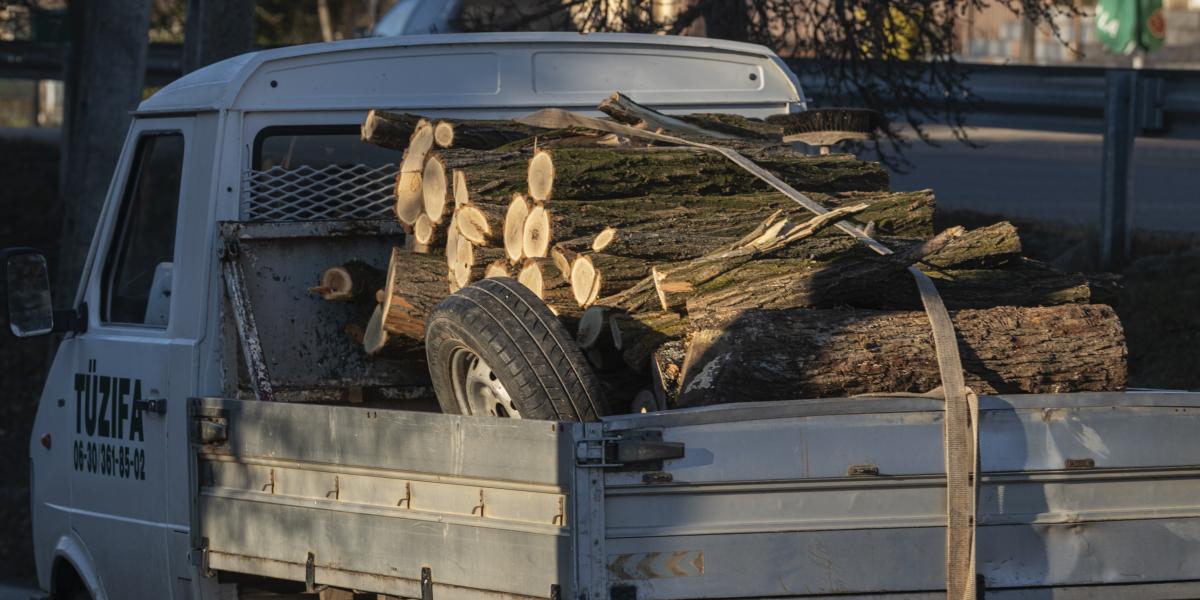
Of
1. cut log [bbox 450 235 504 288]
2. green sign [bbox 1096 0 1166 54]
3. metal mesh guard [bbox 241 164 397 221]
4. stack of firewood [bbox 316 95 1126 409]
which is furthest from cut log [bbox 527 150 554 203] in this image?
green sign [bbox 1096 0 1166 54]

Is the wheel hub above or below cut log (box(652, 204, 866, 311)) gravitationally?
below

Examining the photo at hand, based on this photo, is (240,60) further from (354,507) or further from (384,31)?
(384,31)

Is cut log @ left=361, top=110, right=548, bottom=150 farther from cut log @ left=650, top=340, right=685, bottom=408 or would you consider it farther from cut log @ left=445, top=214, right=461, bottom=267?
cut log @ left=650, top=340, right=685, bottom=408

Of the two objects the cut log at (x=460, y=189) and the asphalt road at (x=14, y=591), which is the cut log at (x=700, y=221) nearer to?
the cut log at (x=460, y=189)

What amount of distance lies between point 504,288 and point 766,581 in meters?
1.19

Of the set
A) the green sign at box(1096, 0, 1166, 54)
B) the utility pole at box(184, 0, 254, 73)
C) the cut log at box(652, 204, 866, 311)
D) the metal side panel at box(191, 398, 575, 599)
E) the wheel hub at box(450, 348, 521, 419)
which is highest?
the green sign at box(1096, 0, 1166, 54)

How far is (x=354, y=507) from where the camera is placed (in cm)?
424

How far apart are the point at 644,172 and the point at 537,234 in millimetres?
484

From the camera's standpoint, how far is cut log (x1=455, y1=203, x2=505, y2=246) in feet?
16.9

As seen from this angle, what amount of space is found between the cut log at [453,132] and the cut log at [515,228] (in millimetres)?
479

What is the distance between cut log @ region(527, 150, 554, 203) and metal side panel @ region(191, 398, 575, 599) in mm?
1121

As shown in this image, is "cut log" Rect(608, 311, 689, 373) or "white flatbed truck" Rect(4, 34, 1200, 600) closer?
"white flatbed truck" Rect(4, 34, 1200, 600)

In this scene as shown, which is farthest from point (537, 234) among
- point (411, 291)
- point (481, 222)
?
point (411, 291)

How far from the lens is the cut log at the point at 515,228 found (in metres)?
5.04
